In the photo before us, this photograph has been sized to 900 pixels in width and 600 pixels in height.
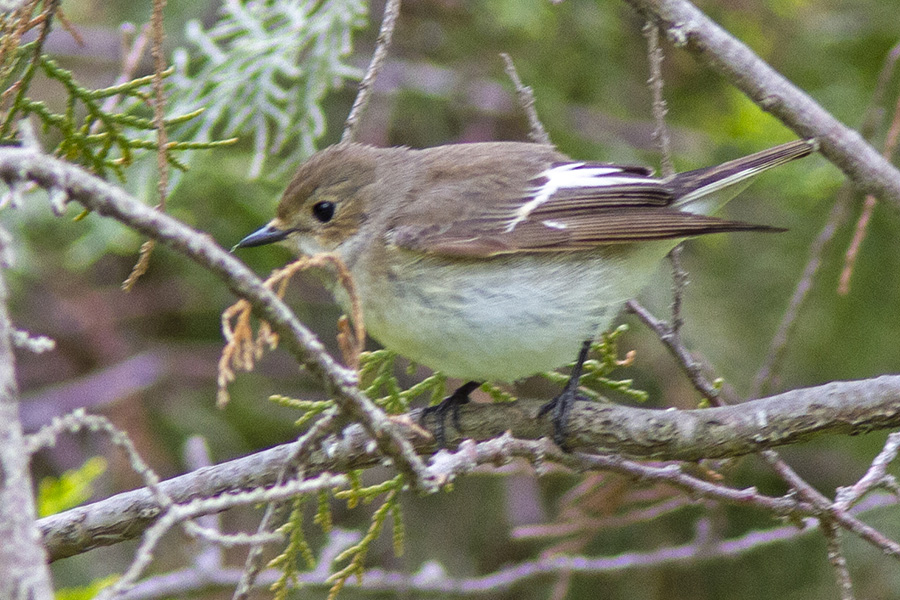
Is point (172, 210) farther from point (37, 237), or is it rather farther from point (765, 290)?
point (765, 290)

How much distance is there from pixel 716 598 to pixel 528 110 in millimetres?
2720

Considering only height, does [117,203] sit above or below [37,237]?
below

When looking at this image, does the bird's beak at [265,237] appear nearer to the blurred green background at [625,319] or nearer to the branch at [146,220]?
the blurred green background at [625,319]

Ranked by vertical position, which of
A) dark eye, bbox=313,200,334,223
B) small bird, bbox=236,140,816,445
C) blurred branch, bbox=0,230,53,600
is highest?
dark eye, bbox=313,200,334,223

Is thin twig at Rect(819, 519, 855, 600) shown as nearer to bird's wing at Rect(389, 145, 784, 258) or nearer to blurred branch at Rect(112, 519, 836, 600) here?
bird's wing at Rect(389, 145, 784, 258)

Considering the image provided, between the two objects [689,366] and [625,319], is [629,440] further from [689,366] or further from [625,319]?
[625,319]

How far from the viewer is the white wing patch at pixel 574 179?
119 inches

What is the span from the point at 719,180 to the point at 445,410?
3.81 feet

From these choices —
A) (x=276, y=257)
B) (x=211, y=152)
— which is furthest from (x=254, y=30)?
(x=276, y=257)

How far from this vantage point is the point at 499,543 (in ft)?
14.8

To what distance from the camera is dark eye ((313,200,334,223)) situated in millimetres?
3061

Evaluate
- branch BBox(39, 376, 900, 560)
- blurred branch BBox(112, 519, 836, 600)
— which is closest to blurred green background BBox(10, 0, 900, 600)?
blurred branch BBox(112, 519, 836, 600)

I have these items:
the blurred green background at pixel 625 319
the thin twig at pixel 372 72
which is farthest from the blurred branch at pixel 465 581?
the thin twig at pixel 372 72

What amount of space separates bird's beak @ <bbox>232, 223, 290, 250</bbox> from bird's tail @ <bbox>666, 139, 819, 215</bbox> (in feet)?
4.07
